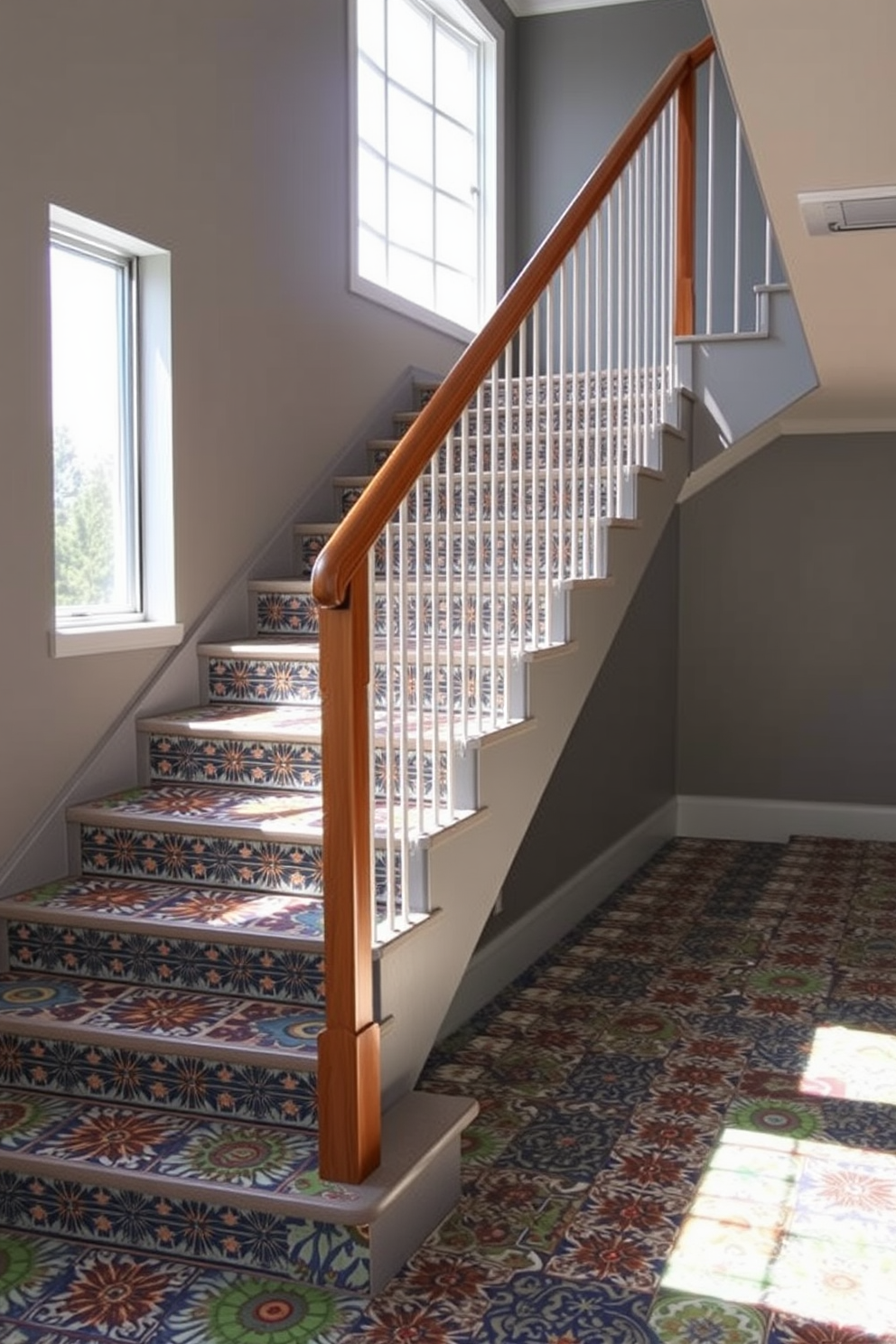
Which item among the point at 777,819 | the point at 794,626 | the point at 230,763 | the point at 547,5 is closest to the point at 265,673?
the point at 230,763

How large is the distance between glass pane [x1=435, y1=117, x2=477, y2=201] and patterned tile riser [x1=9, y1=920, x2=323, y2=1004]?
176 inches

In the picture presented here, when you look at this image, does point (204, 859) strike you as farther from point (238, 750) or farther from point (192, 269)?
point (192, 269)

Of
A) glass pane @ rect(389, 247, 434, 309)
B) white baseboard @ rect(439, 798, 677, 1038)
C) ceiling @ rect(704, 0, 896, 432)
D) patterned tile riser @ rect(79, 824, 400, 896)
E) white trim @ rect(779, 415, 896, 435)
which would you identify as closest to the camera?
ceiling @ rect(704, 0, 896, 432)

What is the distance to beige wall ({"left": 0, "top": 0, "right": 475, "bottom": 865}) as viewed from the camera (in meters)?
3.53

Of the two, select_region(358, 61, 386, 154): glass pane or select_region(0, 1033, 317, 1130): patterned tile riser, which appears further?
select_region(358, 61, 386, 154): glass pane

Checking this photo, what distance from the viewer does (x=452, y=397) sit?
313 cm

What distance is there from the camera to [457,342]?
6.49 m

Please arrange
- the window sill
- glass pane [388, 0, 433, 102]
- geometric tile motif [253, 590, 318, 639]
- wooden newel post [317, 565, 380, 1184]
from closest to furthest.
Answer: wooden newel post [317, 565, 380, 1184], the window sill, geometric tile motif [253, 590, 318, 639], glass pane [388, 0, 433, 102]

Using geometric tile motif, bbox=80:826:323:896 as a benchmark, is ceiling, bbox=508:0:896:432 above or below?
above

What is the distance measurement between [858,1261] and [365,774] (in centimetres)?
142

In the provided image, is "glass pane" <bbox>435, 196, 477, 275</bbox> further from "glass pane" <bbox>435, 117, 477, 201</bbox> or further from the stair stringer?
the stair stringer

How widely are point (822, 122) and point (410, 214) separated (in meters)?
3.80

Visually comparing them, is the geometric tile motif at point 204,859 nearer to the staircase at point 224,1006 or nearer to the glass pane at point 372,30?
the staircase at point 224,1006

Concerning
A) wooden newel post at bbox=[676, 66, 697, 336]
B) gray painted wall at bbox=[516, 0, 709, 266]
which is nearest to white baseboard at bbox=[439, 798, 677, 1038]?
wooden newel post at bbox=[676, 66, 697, 336]
